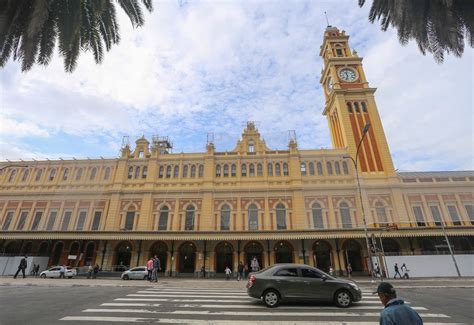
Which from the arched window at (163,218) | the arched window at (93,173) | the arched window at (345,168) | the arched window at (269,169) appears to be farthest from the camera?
the arched window at (93,173)

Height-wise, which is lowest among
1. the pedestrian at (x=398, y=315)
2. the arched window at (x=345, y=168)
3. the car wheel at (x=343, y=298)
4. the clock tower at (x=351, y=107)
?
the car wheel at (x=343, y=298)

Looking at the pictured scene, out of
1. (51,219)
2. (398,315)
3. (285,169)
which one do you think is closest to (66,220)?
(51,219)

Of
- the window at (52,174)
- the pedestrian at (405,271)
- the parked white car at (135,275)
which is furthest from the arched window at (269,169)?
the window at (52,174)

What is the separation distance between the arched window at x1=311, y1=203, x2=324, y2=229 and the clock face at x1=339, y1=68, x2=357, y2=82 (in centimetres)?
2313

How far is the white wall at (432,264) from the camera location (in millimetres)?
25625

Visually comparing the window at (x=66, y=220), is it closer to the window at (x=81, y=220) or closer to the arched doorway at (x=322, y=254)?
the window at (x=81, y=220)

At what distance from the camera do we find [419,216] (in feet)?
104

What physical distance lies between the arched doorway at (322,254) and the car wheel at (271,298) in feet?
75.9

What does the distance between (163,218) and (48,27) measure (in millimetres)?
30134

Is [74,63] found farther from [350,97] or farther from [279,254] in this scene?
[350,97]

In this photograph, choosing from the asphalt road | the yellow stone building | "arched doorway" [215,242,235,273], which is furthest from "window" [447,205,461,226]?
"arched doorway" [215,242,235,273]

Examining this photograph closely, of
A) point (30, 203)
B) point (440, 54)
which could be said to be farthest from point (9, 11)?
point (30, 203)

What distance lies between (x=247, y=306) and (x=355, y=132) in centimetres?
3420

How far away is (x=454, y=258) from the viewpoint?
83.9ft
